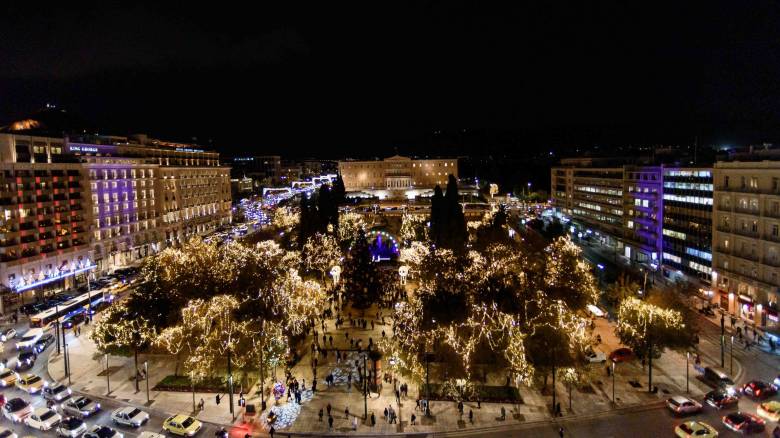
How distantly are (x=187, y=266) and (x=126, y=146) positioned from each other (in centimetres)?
4429

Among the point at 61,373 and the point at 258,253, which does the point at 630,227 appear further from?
the point at 61,373

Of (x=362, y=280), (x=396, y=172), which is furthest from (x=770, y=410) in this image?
(x=396, y=172)

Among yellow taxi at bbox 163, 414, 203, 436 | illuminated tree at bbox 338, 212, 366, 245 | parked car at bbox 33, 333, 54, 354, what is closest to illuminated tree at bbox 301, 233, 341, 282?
illuminated tree at bbox 338, 212, 366, 245

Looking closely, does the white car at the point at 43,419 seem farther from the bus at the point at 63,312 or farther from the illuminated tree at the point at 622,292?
the illuminated tree at the point at 622,292

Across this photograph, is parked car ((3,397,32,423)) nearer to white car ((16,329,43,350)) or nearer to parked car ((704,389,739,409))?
white car ((16,329,43,350))

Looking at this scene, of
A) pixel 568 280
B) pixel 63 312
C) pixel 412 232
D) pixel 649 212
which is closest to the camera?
pixel 568 280

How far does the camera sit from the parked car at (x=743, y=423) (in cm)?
2597

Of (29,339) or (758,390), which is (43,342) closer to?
(29,339)

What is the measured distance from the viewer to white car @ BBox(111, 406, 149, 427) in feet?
91.4

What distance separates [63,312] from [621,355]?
45915 millimetres

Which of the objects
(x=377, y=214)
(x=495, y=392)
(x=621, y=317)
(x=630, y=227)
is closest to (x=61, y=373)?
(x=495, y=392)

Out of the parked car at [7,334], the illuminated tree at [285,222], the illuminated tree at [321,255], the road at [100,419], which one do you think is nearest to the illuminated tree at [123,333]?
the road at [100,419]

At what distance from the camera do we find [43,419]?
27672 mm

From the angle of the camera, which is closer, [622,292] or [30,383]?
[30,383]
